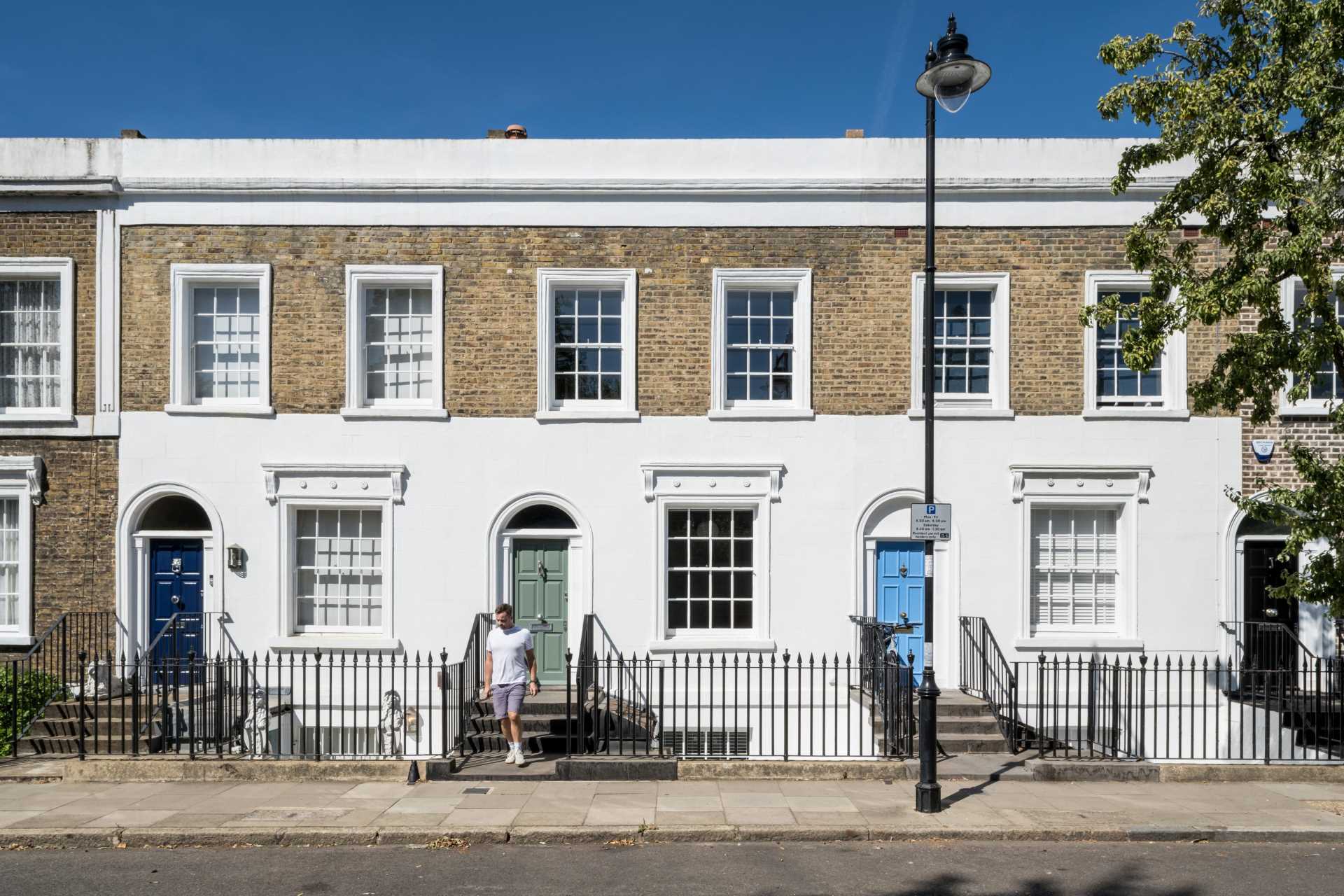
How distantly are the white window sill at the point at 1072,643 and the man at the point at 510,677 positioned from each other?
6476mm

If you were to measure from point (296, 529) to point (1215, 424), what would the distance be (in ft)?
40.8

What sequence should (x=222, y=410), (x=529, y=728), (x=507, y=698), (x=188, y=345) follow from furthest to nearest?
(x=188, y=345) < (x=222, y=410) < (x=529, y=728) < (x=507, y=698)

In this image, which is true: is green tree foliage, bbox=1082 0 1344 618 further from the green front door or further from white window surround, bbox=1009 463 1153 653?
the green front door

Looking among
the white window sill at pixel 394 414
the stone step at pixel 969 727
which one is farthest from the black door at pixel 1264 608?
the white window sill at pixel 394 414

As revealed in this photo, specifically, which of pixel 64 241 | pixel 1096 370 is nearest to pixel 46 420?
pixel 64 241

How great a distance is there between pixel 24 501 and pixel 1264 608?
1666cm

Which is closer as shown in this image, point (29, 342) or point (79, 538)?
point (79, 538)

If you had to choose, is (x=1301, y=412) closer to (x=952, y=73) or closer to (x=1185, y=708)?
(x=1185, y=708)

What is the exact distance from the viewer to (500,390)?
12352mm

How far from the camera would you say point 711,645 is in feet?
39.8

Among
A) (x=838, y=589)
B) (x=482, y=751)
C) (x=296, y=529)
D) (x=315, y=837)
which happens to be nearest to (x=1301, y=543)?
(x=838, y=589)

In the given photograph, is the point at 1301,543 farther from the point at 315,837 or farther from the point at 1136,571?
the point at 315,837

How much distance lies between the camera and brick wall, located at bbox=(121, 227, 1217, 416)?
40.5 feet

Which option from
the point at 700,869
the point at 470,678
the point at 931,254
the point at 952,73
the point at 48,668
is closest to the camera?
the point at 700,869
